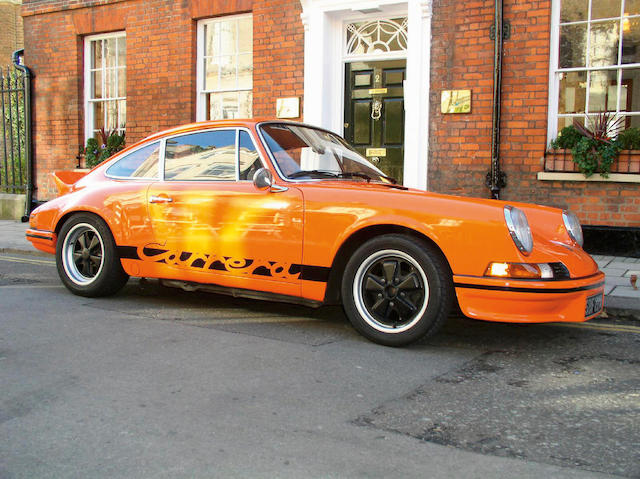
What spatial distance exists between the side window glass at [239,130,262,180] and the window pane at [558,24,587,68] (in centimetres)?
521

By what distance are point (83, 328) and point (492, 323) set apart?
302 cm

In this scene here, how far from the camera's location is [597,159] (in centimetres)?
802

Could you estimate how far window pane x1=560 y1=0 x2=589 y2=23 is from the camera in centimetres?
832

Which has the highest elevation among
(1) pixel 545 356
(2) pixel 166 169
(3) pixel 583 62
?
(3) pixel 583 62

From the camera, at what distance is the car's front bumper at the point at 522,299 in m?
3.89

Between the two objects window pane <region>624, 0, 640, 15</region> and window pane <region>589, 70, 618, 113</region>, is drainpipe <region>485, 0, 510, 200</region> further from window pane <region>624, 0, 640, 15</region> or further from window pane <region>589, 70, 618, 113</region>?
window pane <region>624, 0, 640, 15</region>

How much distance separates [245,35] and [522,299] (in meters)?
8.28

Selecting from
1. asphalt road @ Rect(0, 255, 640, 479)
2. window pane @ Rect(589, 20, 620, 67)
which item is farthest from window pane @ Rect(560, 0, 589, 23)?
asphalt road @ Rect(0, 255, 640, 479)

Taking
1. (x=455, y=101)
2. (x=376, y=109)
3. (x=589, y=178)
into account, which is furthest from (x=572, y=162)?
(x=376, y=109)

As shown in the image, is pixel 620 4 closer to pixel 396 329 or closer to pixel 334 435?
pixel 396 329

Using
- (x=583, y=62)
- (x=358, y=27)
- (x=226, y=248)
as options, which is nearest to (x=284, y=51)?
(x=358, y=27)

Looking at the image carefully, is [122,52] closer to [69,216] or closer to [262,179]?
[69,216]

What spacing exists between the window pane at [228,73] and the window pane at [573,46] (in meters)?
5.23

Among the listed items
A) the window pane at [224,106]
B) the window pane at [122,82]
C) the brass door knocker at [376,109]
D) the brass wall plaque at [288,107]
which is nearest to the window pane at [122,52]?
the window pane at [122,82]
